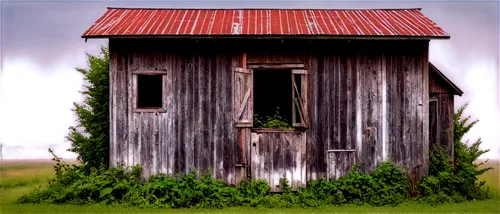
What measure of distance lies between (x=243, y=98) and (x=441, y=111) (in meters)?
6.43

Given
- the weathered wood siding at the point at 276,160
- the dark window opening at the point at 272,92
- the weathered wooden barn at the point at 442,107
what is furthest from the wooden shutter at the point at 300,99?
the dark window opening at the point at 272,92

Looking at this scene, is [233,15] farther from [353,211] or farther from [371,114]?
[353,211]

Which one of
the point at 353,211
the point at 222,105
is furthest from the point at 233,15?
the point at 353,211

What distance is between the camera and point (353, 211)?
12.4m

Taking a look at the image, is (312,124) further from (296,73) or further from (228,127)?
(228,127)

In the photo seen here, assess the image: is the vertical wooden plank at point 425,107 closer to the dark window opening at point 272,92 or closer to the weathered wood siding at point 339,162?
the weathered wood siding at point 339,162

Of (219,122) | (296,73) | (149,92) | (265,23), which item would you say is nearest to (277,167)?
(219,122)

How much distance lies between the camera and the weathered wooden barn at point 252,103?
13766 millimetres

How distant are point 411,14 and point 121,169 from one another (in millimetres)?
10247

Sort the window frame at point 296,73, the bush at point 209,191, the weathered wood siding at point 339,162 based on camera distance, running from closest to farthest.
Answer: the bush at point 209,191, the window frame at point 296,73, the weathered wood siding at point 339,162

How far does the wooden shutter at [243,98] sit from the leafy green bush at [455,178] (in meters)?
5.14

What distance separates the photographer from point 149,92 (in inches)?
613

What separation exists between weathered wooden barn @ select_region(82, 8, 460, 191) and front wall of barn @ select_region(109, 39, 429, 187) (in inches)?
1.1

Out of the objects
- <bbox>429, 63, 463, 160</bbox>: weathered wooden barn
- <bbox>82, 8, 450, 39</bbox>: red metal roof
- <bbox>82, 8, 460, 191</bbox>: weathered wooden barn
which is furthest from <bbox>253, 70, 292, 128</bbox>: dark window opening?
<bbox>429, 63, 463, 160</bbox>: weathered wooden barn
